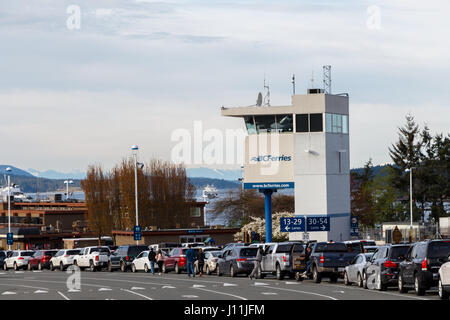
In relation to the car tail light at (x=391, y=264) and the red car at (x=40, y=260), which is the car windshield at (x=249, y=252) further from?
the red car at (x=40, y=260)

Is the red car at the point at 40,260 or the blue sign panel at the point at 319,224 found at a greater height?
the blue sign panel at the point at 319,224

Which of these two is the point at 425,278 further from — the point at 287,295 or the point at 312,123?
the point at 312,123

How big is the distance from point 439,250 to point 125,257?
31737 mm

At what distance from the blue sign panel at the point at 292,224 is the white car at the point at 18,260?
2078cm

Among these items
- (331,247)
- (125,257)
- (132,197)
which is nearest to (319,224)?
(125,257)

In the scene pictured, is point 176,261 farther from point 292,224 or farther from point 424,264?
point 424,264

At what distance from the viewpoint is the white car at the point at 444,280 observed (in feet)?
87.2

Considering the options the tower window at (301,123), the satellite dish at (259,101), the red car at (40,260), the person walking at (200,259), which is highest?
the satellite dish at (259,101)

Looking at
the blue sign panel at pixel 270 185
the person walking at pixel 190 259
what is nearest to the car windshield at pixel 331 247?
the person walking at pixel 190 259

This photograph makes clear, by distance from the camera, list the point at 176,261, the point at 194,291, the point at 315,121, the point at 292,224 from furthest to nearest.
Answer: the point at 315,121 < the point at 292,224 < the point at 176,261 < the point at 194,291

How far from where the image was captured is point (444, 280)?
88.1ft

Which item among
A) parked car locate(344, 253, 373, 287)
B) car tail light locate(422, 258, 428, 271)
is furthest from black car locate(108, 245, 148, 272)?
car tail light locate(422, 258, 428, 271)

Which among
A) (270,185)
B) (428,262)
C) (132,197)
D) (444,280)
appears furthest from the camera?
(132,197)
